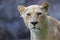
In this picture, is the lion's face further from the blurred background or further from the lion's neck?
the blurred background

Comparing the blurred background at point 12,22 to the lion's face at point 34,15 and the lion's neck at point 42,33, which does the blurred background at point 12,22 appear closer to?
the lion's neck at point 42,33

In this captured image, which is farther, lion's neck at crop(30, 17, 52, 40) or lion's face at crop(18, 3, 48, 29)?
lion's neck at crop(30, 17, 52, 40)

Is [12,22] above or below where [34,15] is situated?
above

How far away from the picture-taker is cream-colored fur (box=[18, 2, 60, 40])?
2.77 meters

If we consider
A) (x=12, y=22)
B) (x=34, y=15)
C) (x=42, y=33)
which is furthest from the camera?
(x=12, y=22)

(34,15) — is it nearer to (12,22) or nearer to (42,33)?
(42,33)

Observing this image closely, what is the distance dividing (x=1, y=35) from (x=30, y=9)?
70.2 inches

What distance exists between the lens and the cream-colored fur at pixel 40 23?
9.08ft

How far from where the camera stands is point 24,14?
2.90 meters

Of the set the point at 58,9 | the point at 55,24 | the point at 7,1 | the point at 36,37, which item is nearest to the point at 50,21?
the point at 55,24

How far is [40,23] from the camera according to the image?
277 centimetres

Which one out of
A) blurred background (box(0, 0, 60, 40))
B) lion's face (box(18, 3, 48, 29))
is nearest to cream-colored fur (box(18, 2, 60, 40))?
lion's face (box(18, 3, 48, 29))

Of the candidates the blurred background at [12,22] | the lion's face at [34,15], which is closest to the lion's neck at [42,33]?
the lion's face at [34,15]

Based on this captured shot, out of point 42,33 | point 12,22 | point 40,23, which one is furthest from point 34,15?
point 12,22
